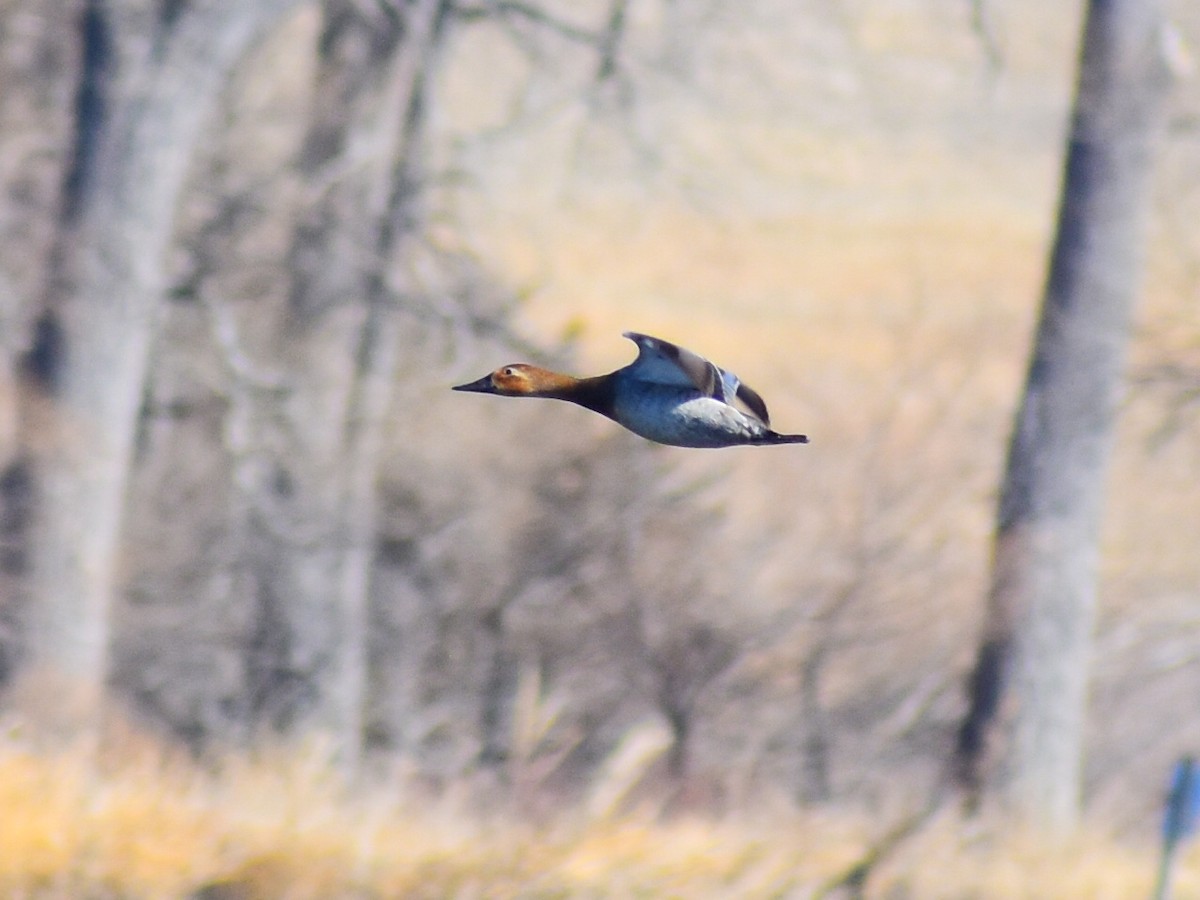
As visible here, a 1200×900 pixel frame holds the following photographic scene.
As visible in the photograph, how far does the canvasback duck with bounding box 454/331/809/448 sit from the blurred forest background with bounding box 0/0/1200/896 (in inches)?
206

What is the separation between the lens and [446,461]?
9164mm

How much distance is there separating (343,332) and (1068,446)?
3593 mm

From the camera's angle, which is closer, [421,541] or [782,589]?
[782,589]

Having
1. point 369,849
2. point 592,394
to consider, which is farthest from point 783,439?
point 369,849

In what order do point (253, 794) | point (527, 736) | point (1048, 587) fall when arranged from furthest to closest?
point (1048, 587) < point (253, 794) < point (527, 736)

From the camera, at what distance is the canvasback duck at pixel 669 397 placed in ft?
7.42

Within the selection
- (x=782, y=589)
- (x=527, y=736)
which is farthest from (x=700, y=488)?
(x=527, y=736)

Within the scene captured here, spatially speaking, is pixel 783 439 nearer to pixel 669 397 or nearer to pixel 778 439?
pixel 778 439

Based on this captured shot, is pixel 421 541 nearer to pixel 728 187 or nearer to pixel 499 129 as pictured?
pixel 499 129

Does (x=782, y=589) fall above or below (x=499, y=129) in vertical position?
below

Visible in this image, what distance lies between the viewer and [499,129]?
894 cm

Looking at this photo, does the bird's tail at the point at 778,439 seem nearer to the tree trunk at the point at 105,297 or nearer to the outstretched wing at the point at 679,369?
the outstretched wing at the point at 679,369

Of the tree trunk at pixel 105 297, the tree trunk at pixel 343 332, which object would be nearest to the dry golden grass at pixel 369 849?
the tree trunk at pixel 105 297

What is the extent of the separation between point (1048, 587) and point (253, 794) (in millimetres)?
3701
